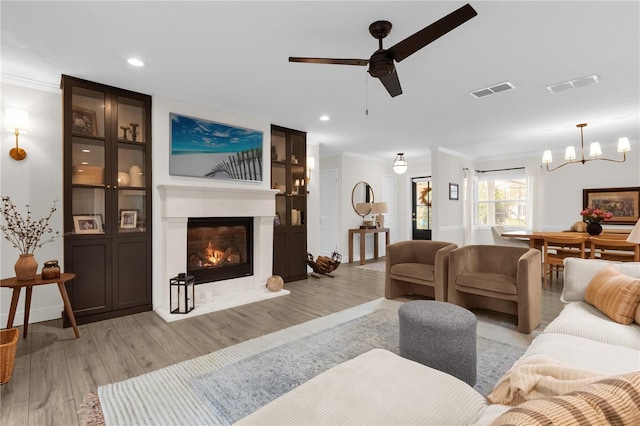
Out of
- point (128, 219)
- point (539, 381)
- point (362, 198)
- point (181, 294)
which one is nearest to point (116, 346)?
point (181, 294)

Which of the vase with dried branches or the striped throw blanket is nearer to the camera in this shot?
the striped throw blanket

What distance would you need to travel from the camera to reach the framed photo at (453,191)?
23.0ft

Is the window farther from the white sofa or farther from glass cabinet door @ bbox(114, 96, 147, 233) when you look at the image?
glass cabinet door @ bbox(114, 96, 147, 233)

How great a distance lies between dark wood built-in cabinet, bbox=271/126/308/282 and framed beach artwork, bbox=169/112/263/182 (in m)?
0.52

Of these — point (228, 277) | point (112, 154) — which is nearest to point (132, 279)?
point (228, 277)

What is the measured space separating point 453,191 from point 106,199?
21.7ft

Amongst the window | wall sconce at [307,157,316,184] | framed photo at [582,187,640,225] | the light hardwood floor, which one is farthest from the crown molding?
framed photo at [582,187,640,225]

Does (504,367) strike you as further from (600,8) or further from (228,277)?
(228,277)

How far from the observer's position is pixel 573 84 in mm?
3330

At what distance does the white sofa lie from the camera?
3.61 ft

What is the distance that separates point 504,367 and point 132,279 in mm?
3761

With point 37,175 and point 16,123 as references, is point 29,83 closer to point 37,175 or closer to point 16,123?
point 16,123

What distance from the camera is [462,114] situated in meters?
4.41

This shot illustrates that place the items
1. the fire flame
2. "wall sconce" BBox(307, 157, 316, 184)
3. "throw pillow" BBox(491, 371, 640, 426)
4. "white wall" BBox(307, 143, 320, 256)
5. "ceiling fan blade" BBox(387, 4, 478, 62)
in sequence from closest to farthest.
Answer: "throw pillow" BBox(491, 371, 640, 426) → "ceiling fan blade" BBox(387, 4, 478, 62) → the fire flame → "wall sconce" BBox(307, 157, 316, 184) → "white wall" BBox(307, 143, 320, 256)
